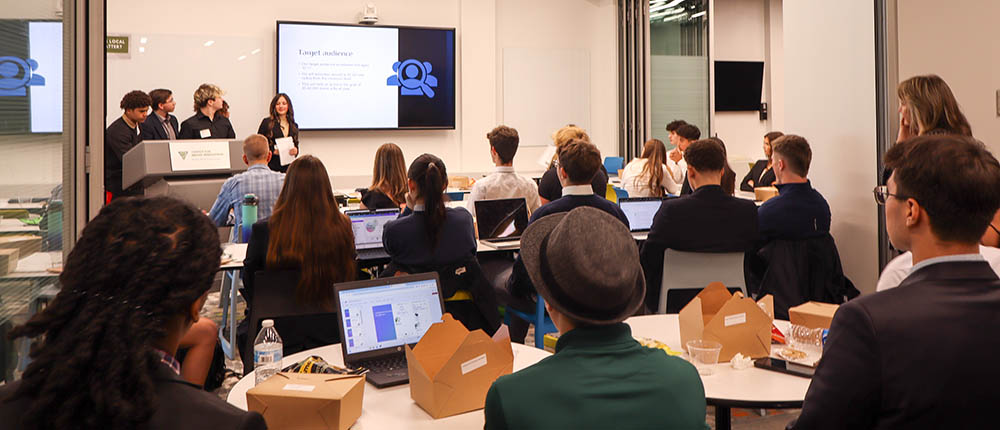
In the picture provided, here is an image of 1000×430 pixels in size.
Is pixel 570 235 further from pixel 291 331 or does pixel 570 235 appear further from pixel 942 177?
pixel 291 331

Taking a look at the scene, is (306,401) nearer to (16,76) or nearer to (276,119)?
(16,76)

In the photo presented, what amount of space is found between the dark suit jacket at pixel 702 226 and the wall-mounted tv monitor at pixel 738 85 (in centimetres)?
764

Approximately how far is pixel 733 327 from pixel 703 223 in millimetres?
1513

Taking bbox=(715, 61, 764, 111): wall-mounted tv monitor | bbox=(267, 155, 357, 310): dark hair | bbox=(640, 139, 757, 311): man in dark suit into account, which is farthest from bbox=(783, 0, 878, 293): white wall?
bbox=(715, 61, 764, 111): wall-mounted tv monitor

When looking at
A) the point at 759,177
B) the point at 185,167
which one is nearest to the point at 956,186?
the point at 185,167

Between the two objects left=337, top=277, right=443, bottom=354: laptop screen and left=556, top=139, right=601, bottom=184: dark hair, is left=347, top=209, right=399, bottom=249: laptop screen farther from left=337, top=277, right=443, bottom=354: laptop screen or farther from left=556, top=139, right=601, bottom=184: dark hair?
left=337, top=277, right=443, bottom=354: laptop screen

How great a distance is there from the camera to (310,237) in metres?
3.20

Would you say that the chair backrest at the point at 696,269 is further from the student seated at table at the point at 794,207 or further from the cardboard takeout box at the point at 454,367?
the cardboard takeout box at the point at 454,367

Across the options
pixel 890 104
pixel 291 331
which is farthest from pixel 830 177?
pixel 291 331

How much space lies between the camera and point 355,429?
1.91m

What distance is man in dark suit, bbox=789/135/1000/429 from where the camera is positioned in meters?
1.45

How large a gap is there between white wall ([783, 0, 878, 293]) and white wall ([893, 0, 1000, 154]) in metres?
0.24

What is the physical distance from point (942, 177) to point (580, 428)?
0.91 m

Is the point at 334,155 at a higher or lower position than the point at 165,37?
lower
